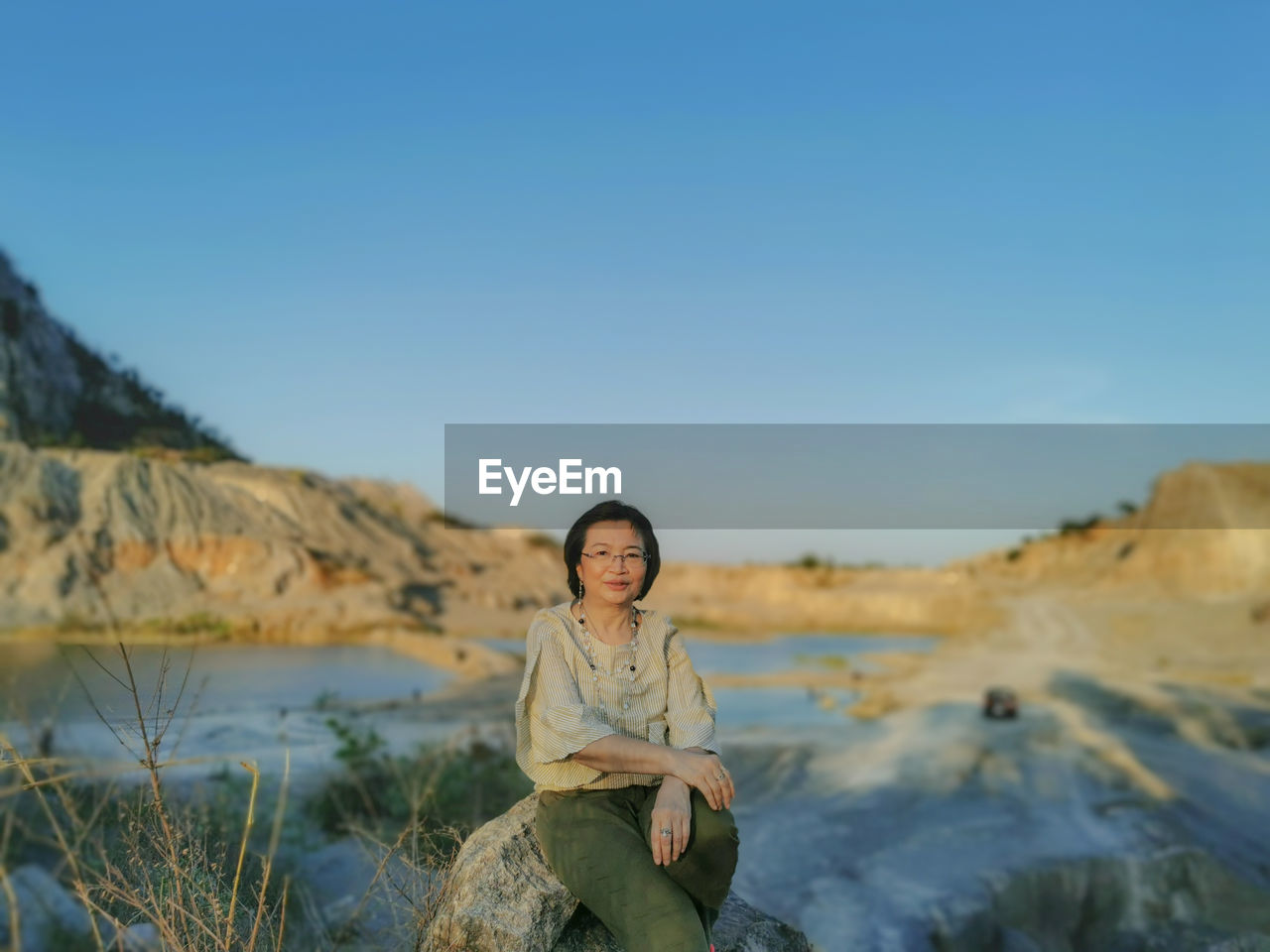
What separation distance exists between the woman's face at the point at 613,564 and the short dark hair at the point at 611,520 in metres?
0.04

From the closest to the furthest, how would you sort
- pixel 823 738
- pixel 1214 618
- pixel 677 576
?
pixel 823 738 → pixel 1214 618 → pixel 677 576

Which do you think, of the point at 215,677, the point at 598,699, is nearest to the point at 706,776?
the point at 598,699

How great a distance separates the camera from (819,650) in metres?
55.2

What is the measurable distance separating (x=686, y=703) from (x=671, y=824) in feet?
1.52

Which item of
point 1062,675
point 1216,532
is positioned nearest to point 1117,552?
point 1216,532

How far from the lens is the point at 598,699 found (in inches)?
147

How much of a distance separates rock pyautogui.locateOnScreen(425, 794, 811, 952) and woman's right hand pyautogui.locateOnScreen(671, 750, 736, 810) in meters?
0.74

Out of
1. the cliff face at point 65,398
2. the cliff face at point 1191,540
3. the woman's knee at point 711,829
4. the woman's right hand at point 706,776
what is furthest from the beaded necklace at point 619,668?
the cliff face at point 1191,540

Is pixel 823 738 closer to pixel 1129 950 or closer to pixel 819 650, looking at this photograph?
pixel 1129 950

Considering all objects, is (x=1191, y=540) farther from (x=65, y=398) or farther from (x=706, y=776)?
(x=706, y=776)

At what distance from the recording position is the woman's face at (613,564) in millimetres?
3777

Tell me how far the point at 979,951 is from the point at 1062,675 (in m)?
32.5

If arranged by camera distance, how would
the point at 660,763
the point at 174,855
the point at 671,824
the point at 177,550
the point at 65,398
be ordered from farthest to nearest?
the point at 65,398, the point at 177,550, the point at 660,763, the point at 671,824, the point at 174,855

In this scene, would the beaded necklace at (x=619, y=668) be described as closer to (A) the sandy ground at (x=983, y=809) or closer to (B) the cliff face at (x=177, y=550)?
(A) the sandy ground at (x=983, y=809)
